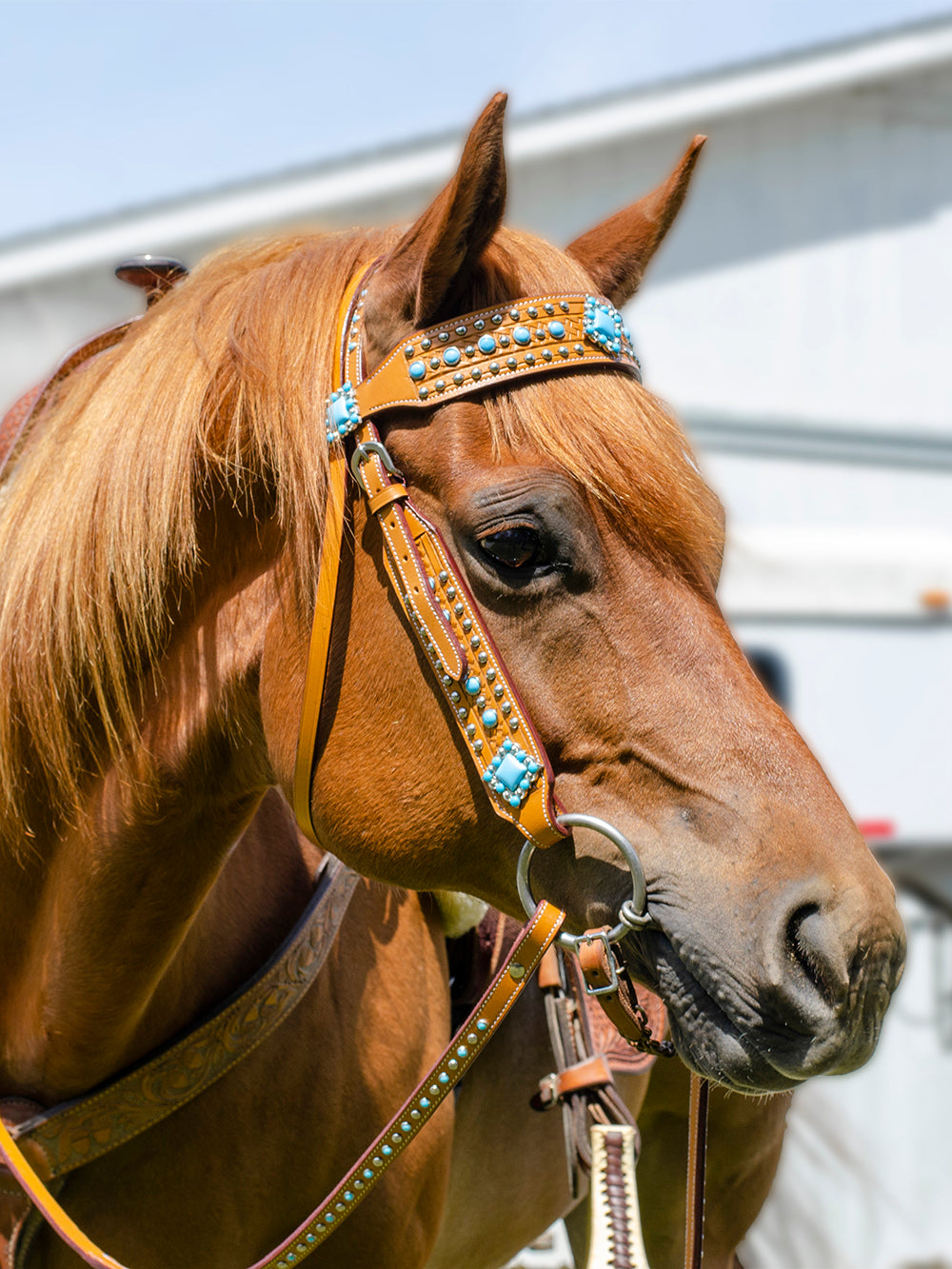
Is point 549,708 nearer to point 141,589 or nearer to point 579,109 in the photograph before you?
point 141,589

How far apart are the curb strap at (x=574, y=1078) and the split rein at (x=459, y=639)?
0.66 metres

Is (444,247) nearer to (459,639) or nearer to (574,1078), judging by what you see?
(459,639)

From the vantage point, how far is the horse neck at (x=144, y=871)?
5.71 ft

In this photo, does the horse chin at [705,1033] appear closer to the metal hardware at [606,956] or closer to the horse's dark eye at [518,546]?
the metal hardware at [606,956]

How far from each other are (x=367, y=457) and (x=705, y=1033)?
0.78m

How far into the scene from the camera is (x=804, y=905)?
137cm

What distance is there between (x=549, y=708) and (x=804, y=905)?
36 centimetres

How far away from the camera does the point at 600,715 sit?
59.1 inches

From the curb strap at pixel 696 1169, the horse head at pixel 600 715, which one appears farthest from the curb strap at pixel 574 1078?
the horse head at pixel 600 715

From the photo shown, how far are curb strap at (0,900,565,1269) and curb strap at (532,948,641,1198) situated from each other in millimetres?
651

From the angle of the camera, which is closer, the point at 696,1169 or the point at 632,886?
the point at 632,886

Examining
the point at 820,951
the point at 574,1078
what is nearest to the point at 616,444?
the point at 820,951

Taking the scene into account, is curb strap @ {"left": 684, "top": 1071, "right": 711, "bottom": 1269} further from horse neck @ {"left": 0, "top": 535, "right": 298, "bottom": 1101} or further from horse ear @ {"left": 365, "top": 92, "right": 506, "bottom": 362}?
horse ear @ {"left": 365, "top": 92, "right": 506, "bottom": 362}

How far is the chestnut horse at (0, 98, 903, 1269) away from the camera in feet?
4.74
